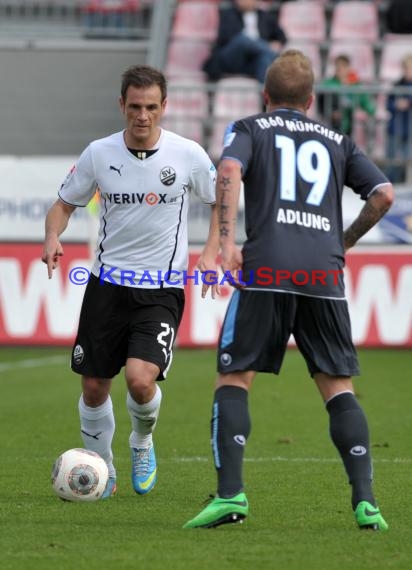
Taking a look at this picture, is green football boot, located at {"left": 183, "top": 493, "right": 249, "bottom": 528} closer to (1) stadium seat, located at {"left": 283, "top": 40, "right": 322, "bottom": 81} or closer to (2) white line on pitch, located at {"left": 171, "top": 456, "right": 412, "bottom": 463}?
(2) white line on pitch, located at {"left": 171, "top": 456, "right": 412, "bottom": 463}

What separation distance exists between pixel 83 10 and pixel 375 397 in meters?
12.1

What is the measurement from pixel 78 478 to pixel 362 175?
2.21 metres

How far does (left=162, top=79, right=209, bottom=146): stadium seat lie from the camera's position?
19516 millimetres

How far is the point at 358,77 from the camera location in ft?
67.7

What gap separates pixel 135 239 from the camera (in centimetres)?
698

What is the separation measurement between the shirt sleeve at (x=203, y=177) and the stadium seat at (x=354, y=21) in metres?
14.8

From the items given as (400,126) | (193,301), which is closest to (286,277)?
(193,301)

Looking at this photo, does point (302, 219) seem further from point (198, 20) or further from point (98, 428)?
point (198, 20)

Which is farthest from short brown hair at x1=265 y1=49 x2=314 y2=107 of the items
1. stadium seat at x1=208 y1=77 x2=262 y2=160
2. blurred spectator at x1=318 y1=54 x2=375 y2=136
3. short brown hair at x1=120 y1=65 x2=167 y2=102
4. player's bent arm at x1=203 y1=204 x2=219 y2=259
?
stadium seat at x1=208 y1=77 x2=262 y2=160

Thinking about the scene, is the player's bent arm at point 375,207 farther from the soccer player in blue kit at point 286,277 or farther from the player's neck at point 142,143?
the player's neck at point 142,143

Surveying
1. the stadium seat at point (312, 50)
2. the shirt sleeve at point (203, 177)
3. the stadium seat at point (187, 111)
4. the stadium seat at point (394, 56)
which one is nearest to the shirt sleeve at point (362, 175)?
the shirt sleeve at point (203, 177)

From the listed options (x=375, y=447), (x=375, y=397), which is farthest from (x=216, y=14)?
(x=375, y=447)

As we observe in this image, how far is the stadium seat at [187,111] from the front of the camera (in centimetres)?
1952

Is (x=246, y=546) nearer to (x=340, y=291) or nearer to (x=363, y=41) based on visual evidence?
(x=340, y=291)
